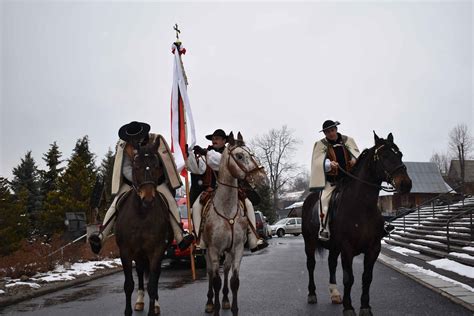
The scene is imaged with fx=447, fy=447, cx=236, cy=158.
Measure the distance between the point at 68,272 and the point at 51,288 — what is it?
105 inches

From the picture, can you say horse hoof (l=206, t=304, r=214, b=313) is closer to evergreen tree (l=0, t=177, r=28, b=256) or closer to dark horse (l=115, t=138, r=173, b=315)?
dark horse (l=115, t=138, r=173, b=315)

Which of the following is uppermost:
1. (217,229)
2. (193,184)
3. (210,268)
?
(193,184)

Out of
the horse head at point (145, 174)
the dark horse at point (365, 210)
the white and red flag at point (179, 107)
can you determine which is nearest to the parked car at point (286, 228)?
the white and red flag at point (179, 107)

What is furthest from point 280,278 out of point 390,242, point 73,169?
point 73,169

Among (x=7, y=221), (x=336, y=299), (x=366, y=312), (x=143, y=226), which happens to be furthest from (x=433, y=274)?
(x=7, y=221)

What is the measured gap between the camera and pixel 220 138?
8.11 metres

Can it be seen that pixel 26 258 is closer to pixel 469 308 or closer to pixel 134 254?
pixel 134 254

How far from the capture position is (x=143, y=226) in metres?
6.62

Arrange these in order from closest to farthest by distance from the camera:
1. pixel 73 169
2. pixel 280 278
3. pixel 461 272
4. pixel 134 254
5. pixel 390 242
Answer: pixel 134 254 < pixel 461 272 < pixel 280 278 < pixel 390 242 < pixel 73 169

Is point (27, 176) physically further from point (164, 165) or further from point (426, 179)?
point (426, 179)

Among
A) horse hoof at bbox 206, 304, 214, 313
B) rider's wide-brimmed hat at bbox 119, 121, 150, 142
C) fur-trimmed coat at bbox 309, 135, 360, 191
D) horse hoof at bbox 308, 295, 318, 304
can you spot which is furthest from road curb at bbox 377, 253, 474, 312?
rider's wide-brimmed hat at bbox 119, 121, 150, 142

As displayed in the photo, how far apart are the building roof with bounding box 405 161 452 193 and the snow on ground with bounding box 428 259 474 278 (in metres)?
55.6

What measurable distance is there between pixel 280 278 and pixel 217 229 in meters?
5.50

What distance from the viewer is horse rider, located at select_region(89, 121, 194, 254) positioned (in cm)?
716
